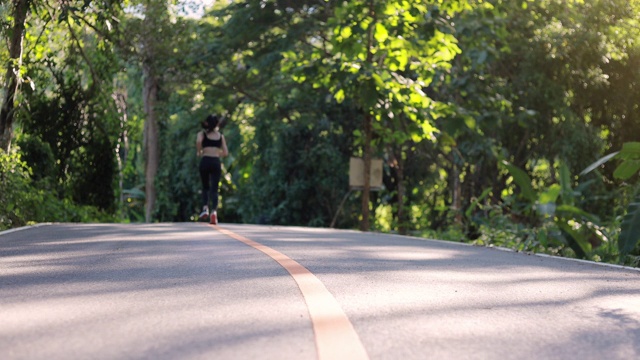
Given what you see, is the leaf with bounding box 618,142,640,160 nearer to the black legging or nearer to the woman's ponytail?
the woman's ponytail

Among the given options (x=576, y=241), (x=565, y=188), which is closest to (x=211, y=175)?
(x=565, y=188)

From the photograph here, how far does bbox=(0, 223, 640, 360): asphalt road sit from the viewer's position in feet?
17.1

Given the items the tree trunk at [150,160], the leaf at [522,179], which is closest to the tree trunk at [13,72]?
the leaf at [522,179]

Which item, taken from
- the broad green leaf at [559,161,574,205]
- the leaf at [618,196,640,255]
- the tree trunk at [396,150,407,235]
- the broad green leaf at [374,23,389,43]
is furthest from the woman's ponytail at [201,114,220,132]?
the tree trunk at [396,150,407,235]

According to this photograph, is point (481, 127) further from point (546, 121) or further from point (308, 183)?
point (308, 183)

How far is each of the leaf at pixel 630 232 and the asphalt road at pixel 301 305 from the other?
1929mm

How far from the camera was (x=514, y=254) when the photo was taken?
13188 millimetres

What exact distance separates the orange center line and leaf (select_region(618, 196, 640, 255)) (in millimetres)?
5654

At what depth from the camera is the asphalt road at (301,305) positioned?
520 cm

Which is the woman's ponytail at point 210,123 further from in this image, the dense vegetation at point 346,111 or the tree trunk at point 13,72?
the tree trunk at point 13,72

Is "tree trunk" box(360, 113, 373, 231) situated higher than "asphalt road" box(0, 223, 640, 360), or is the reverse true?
"tree trunk" box(360, 113, 373, 231)

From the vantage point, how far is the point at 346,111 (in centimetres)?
3183

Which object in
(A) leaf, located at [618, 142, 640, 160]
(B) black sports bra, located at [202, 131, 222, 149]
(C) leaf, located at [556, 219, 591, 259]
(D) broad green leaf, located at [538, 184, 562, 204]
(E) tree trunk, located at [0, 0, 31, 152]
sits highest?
(E) tree trunk, located at [0, 0, 31, 152]

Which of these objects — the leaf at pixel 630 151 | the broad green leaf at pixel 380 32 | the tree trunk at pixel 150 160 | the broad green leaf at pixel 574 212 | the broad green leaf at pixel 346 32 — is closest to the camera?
the leaf at pixel 630 151
